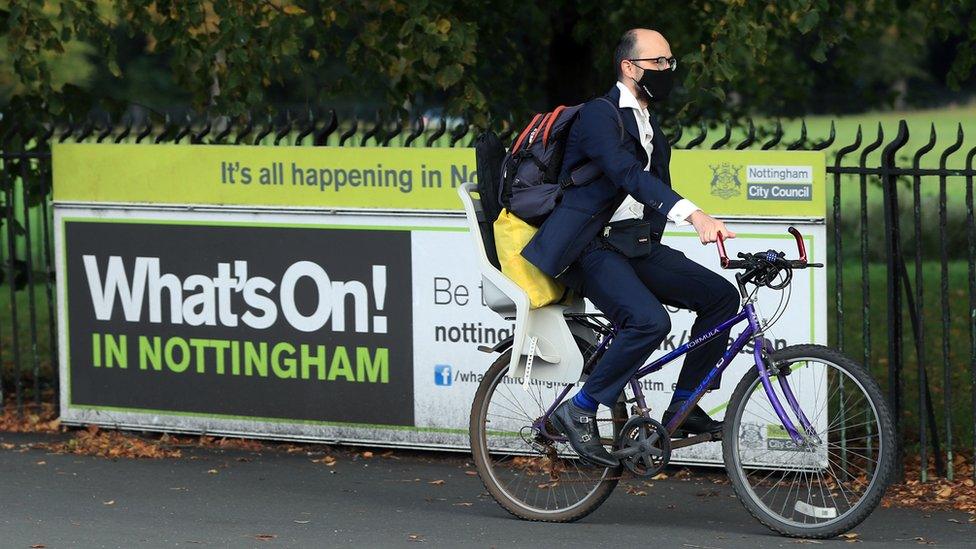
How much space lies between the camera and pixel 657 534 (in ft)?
19.8

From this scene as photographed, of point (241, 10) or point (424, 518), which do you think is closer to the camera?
point (424, 518)

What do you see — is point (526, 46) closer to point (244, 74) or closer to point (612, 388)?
point (244, 74)

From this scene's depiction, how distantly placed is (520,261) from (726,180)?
4.52 feet

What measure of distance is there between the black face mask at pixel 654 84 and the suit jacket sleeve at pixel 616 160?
174mm

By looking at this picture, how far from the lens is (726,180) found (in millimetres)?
6906

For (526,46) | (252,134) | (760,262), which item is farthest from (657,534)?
(526,46)

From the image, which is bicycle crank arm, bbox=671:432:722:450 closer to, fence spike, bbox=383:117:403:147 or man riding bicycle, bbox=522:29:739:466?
man riding bicycle, bbox=522:29:739:466

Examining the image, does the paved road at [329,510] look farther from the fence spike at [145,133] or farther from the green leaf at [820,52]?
the green leaf at [820,52]

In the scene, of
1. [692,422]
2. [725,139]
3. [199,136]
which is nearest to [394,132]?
[199,136]

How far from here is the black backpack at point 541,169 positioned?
5820 mm

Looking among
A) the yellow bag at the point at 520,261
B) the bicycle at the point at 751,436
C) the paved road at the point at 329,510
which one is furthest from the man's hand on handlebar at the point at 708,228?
the paved road at the point at 329,510

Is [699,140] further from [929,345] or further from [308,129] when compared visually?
[929,345]

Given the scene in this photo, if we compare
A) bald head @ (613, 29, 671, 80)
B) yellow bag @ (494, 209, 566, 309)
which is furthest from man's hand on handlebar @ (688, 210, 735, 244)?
yellow bag @ (494, 209, 566, 309)

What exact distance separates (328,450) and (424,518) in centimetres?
166
